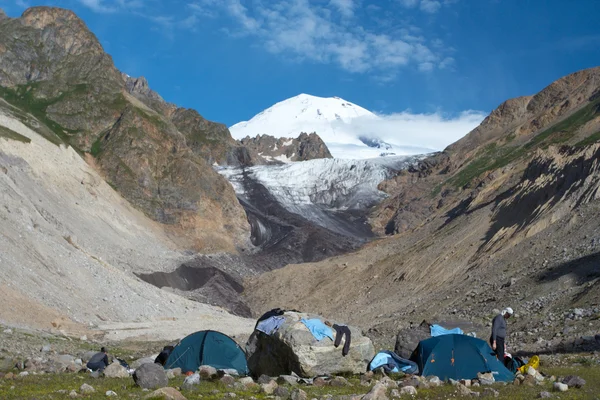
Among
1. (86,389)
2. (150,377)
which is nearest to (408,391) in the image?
(150,377)

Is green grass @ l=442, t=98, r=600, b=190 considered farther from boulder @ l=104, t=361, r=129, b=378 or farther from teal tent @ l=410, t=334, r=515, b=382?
boulder @ l=104, t=361, r=129, b=378

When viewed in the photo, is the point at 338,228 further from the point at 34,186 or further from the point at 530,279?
the point at 530,279

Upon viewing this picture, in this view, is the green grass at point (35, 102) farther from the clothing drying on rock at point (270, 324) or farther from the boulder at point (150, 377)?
the boulder at point (150, 377)

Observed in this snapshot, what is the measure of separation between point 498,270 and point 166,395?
33.7m

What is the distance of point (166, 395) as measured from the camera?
13.8m

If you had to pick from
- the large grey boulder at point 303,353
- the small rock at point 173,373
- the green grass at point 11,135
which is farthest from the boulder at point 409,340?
the green grass at point 11,135

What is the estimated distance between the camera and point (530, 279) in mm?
36625

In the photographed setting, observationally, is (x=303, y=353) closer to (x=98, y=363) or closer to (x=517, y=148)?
(x=98, y=363)

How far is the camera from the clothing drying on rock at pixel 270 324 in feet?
65.4

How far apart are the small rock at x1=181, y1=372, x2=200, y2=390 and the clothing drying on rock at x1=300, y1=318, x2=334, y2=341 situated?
4043 millimetres

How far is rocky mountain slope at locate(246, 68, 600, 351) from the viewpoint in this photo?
3006 cm

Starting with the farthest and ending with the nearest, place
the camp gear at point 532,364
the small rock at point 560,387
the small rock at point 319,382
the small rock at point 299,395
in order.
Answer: the camp gear at point 532,364, the small rock at point 319,382, the small rock at point 560,387, the small rock at point 299,395

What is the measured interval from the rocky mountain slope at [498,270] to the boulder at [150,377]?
1409cm

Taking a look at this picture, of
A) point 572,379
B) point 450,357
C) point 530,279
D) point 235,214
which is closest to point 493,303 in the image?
point 530,279
